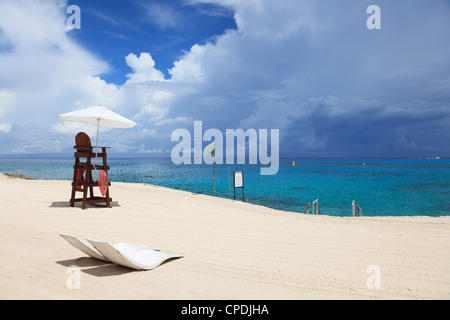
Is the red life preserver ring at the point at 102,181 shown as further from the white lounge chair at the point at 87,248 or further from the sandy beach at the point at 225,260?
the white lounge chair at the point at 87,248

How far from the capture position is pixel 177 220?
8078 millimetres

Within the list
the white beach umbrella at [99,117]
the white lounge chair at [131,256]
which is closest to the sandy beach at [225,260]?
the white lounge chair at [131,256]

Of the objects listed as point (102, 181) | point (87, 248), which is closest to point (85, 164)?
point (102, 181)

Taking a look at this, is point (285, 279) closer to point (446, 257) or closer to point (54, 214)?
point (446, 257)

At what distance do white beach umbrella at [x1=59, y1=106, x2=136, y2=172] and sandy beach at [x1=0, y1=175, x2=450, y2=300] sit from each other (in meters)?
3.07

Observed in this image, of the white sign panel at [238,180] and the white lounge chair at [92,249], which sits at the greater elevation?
the white sign panel at [238,180]

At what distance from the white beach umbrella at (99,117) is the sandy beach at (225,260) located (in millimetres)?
3074

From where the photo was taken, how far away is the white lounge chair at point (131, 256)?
12.9 feet

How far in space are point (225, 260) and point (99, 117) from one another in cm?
696

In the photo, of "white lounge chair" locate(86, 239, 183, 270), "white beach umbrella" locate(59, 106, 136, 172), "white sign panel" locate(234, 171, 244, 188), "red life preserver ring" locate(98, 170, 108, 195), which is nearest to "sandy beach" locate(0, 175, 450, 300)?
"white lounge chair" locate(86, 239, 183, 270)

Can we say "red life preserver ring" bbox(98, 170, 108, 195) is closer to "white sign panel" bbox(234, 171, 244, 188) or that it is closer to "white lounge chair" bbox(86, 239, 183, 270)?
"white lounge chair" bbox(86, 239, 183, 270)
